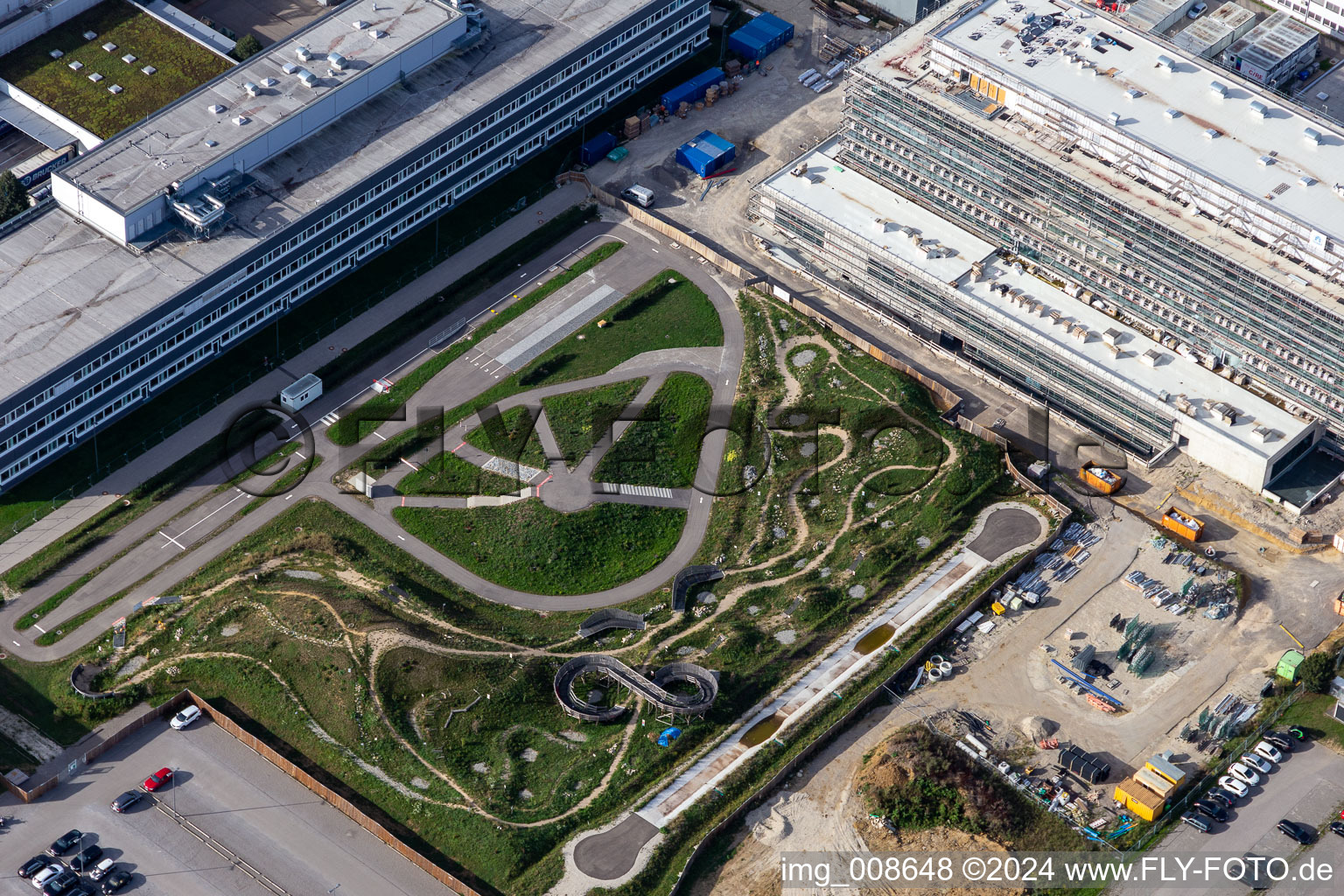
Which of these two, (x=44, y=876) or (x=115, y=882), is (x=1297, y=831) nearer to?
(x=115, y=882)

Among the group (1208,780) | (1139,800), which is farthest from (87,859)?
(1208,780)

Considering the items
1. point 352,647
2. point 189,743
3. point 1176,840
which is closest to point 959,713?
point 1176,840

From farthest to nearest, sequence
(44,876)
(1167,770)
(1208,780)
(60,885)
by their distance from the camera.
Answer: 1. (1208,780)
2. (1167,770)
3. (44,876)
4. (60,885)

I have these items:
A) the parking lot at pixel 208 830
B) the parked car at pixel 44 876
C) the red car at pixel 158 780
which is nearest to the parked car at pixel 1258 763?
the parking lot at pixel 208 830

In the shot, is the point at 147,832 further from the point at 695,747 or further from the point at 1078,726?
the point at 1078,726

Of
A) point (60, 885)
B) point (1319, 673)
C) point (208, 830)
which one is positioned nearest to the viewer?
point (60, 885)

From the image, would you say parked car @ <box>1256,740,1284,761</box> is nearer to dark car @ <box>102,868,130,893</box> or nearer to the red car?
the red car
